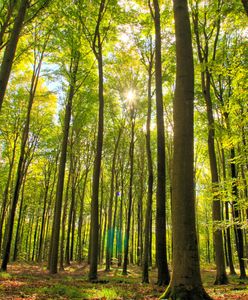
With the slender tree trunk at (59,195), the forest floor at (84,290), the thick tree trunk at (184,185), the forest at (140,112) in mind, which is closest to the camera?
the thick tree trunk at (184,185)

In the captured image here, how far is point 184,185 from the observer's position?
18.0 ft

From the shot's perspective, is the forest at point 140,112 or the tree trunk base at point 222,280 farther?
the tree trunk base at point 222,280

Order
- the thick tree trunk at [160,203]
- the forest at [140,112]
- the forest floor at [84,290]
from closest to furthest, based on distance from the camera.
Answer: the forest at [140,112], the forest floor at [84,290], the thick tree trunk at [160,203]

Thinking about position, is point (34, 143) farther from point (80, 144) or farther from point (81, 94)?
point (81, 94)

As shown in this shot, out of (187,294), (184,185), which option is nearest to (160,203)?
(184,185)

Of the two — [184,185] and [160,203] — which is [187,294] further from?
[160,203]

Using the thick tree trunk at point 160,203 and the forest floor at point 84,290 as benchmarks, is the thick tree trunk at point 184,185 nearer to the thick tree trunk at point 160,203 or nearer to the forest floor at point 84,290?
the forest floor at point 84,290

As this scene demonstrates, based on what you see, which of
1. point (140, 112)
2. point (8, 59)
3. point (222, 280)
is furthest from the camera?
point (140, 112)

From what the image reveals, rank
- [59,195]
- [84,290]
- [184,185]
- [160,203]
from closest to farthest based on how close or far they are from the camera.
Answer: [184,185] < [84,290] < [160,203] < [59,195]

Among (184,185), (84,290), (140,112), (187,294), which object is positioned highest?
(140,112)

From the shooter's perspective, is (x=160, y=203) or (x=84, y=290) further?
(x=160, y=203)

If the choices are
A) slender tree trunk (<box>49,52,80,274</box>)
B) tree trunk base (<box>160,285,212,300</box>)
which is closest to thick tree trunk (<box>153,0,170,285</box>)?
tree trunk base (<box>160,285,212,300</box>)

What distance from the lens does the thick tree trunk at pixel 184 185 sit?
502 cm

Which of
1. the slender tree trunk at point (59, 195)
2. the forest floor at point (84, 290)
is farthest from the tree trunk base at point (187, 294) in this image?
the slender tree trunk at point (59, 195)
